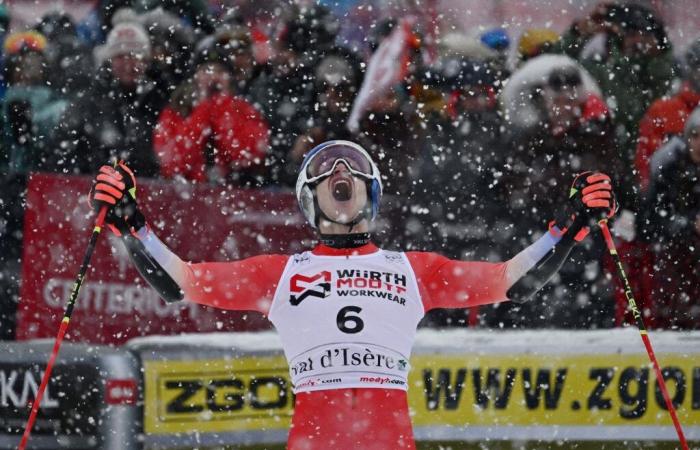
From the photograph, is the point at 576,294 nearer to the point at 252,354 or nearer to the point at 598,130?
the point at 598,130

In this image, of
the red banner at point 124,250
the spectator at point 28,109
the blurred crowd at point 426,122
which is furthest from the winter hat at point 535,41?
the spectator at point 28,109

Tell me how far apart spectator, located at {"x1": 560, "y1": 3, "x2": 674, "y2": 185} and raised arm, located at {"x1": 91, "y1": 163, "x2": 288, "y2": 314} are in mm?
3379

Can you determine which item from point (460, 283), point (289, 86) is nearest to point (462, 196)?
point (289, 86)

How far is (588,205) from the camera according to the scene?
493cm

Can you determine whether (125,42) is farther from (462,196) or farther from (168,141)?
(462,196)

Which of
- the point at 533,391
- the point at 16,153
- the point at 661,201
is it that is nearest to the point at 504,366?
the point at 533,391

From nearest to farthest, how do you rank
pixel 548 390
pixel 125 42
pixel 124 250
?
pixel 548 390 < pixel 124 250 < pixel 125 42

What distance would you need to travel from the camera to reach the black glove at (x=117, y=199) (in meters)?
4.92

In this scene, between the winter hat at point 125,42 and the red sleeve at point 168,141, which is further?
the winter hat at point 125,42

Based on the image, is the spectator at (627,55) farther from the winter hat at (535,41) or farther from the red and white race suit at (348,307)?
the red and white race suit at (348,307)

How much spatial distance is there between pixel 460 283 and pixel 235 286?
0.91 metres

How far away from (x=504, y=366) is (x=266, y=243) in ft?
5.98

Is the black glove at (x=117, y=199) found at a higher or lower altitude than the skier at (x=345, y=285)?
higher

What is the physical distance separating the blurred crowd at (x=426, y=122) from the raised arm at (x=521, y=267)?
7.27 ft
